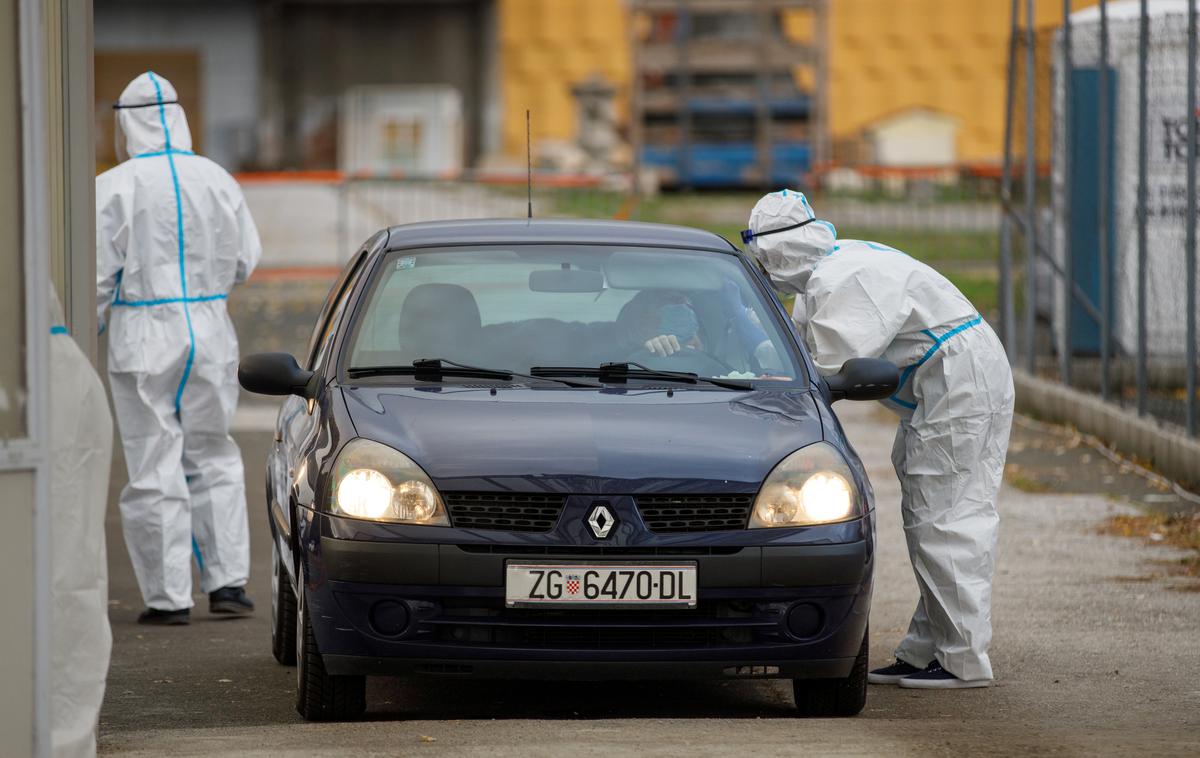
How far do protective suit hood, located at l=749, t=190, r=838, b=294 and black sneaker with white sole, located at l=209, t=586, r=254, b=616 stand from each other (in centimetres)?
280

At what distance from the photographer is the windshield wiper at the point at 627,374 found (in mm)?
5974

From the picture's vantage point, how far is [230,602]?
7863 mm

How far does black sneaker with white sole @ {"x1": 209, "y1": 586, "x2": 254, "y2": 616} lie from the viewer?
7855 mm

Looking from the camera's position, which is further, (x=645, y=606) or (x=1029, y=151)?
(x=1029, y=151)

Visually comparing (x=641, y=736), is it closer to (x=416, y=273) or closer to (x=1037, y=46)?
(x=416, y=273)

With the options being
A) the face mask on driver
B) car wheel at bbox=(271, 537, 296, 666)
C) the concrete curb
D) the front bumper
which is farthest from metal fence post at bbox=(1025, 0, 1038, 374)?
the front bumper

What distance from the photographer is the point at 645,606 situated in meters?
5.22

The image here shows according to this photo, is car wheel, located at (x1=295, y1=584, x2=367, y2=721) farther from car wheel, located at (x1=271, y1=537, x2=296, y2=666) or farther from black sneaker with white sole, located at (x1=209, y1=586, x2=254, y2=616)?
black sneaker with white sole, located at (x1=209, y1=586, x2=254, y2=616)

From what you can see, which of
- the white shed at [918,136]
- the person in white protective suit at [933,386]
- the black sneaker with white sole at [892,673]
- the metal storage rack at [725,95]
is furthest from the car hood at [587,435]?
the white shed at [918,136]

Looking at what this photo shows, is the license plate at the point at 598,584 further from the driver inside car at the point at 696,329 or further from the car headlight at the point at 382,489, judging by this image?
the driver inside car at the point at 696,329

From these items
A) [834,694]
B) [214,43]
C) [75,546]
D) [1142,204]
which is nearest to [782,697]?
[834,694]

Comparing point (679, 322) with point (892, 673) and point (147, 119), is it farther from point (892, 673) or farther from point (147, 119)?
point (147, 119)

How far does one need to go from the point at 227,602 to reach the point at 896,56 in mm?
39130

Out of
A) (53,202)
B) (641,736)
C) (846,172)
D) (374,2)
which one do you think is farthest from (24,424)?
(374,2)
